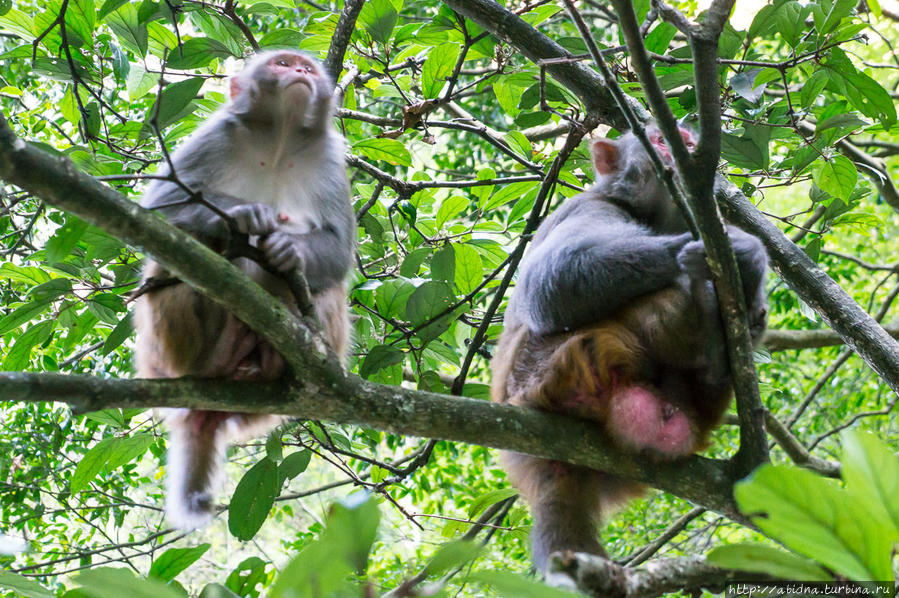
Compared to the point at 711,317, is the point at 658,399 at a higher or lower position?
lower

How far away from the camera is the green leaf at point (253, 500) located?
421cm

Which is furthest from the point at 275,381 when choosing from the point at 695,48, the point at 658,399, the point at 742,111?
the point at 742,111

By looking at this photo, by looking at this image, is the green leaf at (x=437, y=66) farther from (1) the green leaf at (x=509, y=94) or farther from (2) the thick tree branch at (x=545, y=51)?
(1) the green leaf at (x=509, y=94)

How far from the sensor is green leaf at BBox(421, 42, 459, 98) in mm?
4727

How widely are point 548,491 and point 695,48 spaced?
208cm

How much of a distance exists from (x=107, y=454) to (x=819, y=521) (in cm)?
400

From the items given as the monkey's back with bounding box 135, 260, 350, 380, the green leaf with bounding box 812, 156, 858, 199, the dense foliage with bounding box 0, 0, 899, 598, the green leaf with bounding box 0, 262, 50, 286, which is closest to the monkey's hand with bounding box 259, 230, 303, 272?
the monkey's back with bounding box 135, 260, 350, 380

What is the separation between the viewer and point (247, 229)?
333 cm

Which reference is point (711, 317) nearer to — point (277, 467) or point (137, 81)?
point (277, 467)

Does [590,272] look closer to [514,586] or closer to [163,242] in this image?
→ [163,242]

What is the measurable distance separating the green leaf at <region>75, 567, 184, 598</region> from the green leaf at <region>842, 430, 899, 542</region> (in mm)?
→ 1063

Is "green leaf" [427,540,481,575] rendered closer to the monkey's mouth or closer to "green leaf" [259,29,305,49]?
the monkey's mouth

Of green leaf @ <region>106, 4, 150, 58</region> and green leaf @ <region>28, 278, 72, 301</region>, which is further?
green leaf @ <region>106, 4, 150, 58</region>

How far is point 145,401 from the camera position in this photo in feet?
9.27
